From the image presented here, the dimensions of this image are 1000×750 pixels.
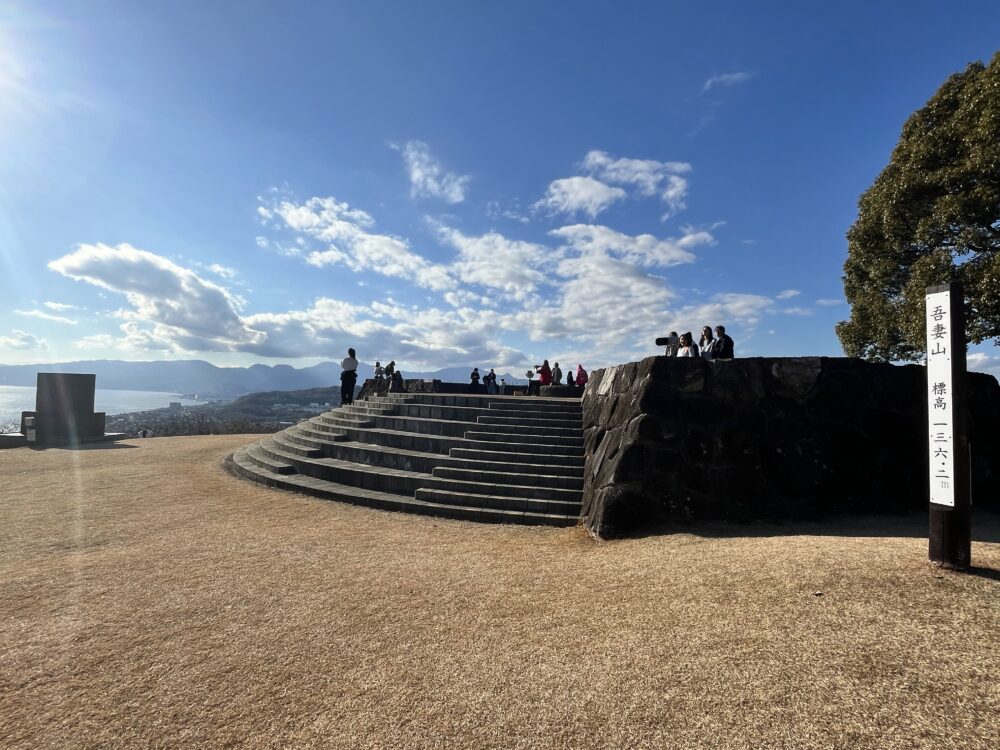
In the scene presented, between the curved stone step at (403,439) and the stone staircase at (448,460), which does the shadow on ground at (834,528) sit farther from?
the curved stone step at (403,439)

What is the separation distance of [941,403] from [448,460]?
6.80 m

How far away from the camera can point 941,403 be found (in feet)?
12.8

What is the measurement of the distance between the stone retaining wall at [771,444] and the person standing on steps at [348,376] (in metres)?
10.6

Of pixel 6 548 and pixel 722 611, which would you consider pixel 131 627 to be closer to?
pixel 6 548

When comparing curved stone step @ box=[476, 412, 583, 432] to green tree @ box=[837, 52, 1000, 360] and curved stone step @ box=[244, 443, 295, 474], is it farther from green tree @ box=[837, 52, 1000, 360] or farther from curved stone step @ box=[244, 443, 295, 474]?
green tree @ box=[837, 52, 1000, 360]

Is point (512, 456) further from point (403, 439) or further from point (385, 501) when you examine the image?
point (403, 439)

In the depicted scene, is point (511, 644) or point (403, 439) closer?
point (511, 644)

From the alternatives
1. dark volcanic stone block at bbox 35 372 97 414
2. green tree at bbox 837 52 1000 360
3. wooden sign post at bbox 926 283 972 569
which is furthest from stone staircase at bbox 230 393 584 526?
dark volcanic stone block at bbox 35 372 97 414

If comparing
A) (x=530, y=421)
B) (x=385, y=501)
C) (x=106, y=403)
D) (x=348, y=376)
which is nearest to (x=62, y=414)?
(x=348, y=376)

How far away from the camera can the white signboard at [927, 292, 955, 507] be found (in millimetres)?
3793

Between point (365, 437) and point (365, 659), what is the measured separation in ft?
26.3

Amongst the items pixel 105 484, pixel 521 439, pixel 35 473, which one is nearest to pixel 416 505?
pixel 521 439

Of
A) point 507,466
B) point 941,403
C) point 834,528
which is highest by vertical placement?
point 941,403

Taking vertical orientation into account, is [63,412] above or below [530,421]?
below
